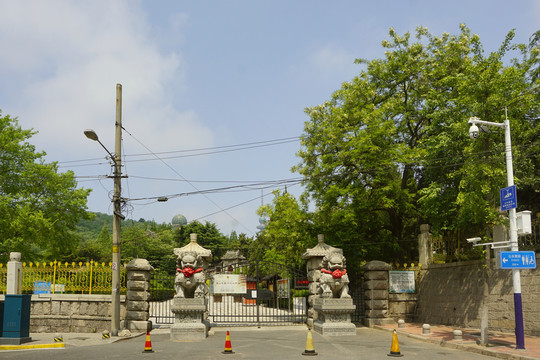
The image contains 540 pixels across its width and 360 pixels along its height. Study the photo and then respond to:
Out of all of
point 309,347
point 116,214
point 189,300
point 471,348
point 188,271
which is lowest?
point 471,348

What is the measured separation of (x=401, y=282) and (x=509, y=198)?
327 inches

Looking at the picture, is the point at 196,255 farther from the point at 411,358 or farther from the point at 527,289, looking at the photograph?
the point at 527,289

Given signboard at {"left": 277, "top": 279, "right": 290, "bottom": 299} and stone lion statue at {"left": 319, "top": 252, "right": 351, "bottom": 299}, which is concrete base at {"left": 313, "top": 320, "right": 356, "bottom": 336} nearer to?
stone lion statue at {"left": 319, "top": 252, "right": 351, "bottom": 299}

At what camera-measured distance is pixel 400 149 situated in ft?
73.6

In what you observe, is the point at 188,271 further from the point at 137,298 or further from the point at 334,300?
the point at 334,300

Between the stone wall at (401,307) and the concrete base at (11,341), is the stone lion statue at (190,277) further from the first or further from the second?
the stone wall at (401,307)

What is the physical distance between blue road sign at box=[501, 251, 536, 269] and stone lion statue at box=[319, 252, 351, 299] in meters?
5.85

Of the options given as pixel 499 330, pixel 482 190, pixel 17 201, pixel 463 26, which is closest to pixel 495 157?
pixel 482 190

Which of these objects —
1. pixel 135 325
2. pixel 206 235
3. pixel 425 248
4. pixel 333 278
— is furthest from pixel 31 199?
pixel 206 235

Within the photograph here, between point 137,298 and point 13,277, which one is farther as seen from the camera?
point 137,298

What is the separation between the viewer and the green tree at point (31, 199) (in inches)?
1029

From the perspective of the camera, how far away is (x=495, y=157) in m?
14.1

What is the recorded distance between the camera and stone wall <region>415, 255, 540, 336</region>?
570 inches

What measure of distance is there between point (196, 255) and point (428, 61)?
17.1 meters
